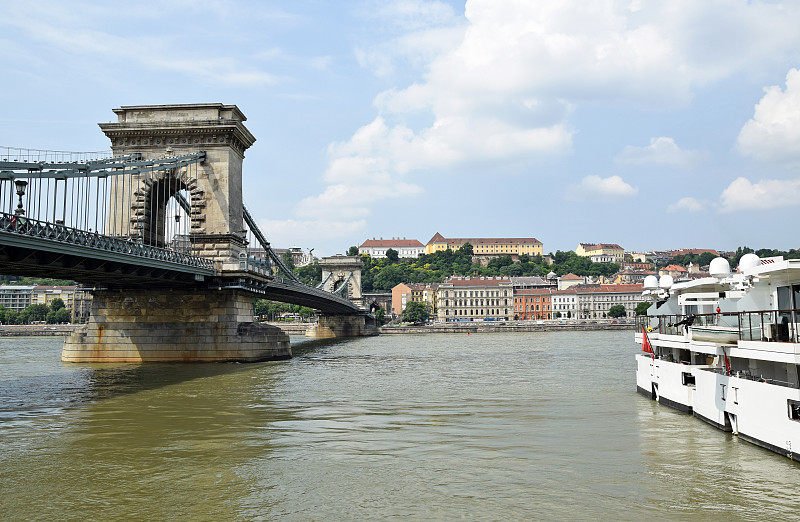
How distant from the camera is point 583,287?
13825 cm

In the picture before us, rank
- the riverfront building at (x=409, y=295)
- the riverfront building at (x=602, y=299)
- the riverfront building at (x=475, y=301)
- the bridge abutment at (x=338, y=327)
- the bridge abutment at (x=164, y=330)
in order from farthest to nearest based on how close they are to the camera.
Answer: the riverfront building at (x=409, y=295), the riverfront building at (x=475, y=301), the riverfront building at (x=602, y=299), the bridge abutment at (x=338, y=327), the bridge abutment at (x=164, y=330)

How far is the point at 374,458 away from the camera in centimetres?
1230

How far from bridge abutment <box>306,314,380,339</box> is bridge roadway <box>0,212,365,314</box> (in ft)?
169

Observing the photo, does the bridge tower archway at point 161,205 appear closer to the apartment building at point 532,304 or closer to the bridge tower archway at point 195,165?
the bridge tower archway at point 195,165

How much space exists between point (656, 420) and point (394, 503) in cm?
865

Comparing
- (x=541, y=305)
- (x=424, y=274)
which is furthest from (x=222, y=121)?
(x=424, y=274)

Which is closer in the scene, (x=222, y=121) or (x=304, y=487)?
(x=304, y=487)

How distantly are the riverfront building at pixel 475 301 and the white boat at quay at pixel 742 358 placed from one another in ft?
377

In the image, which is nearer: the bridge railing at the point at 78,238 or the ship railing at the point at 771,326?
the ship railing at the point at 771,326

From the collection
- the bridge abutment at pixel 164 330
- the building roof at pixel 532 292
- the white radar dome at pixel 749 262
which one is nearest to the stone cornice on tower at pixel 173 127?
the bridge abutment at pixel 164 330

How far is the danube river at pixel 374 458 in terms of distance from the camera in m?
9.41

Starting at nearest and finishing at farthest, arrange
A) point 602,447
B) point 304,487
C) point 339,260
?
point 304,487 → point 602,447 → point 339,260

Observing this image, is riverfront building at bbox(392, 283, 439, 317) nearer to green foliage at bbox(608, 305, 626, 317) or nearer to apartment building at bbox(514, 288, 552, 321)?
apartment building at bbox(514, 288, 552, 321)

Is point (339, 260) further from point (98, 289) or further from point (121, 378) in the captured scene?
point (121, 378)
